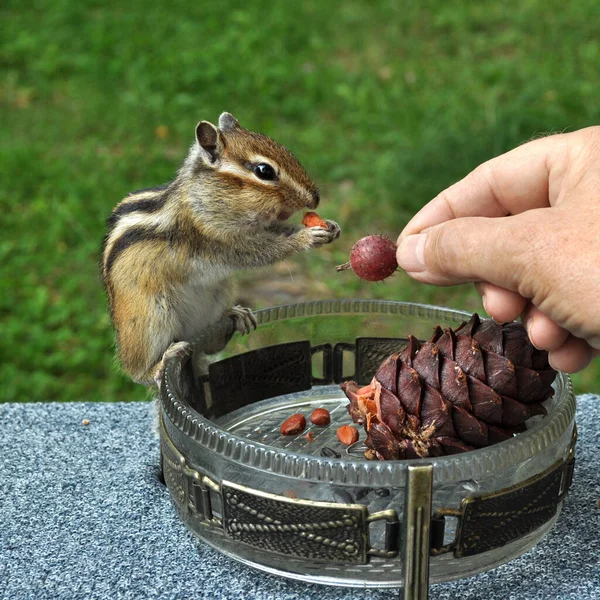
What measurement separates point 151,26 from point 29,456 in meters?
4.10

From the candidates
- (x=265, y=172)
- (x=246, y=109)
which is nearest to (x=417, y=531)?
(x=265, y=172)

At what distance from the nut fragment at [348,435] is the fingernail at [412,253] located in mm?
292

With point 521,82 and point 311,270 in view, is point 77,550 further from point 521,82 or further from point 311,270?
point 521,82

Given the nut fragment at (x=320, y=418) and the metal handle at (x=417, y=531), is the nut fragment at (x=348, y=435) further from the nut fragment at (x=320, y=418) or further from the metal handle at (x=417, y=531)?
the metal handle at (x=417, y=531)

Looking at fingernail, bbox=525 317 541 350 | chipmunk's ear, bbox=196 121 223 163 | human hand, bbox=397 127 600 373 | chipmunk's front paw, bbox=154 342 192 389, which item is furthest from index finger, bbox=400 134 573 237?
chipmunk's ear, bbox=196 121 223 163

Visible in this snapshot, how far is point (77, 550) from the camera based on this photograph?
1.44 m

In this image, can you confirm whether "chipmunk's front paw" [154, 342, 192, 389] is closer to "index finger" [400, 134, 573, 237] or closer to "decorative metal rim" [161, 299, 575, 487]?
"decorative metal rim" [161, 299, 575, 487]

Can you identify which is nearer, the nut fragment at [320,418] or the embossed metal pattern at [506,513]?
the embossed metal pattern at [506,513]

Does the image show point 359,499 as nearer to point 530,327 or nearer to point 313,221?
point 530,327

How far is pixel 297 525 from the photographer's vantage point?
1229mm

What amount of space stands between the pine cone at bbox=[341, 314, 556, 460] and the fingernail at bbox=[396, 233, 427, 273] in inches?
5.2

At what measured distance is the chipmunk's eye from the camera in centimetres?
192

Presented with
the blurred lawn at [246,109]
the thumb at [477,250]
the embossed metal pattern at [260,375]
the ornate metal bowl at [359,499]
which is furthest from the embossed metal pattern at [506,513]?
the blurred lawn at [246,109]

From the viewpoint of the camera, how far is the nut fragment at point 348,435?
1.54 metres
